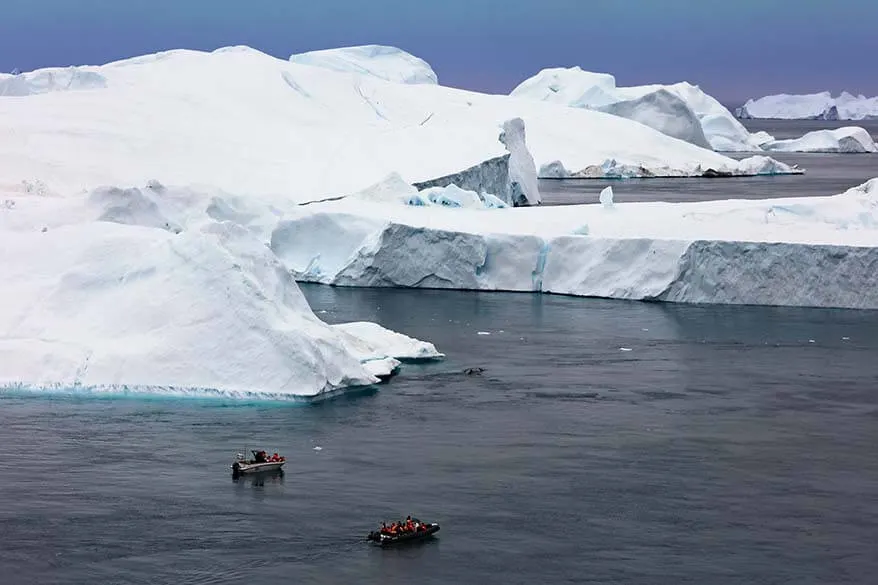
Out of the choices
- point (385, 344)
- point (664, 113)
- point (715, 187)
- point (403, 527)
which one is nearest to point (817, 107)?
point (664, 113)

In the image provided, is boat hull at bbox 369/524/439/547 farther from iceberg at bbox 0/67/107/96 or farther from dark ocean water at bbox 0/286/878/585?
iceberg at bbox 0/67/107/96

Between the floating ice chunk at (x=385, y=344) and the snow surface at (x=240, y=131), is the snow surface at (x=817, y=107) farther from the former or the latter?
the floating ice chunk at (x=385, y=344)

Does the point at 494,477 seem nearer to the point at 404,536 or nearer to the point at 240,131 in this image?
the point at 404,536

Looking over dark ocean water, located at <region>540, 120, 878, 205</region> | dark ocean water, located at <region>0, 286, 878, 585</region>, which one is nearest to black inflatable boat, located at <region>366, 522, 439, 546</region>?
dark ocean water, located at <region>0, 286, 878, 585</region>

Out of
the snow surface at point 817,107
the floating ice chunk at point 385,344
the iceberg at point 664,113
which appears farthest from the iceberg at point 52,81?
the snow surface at point 817,107

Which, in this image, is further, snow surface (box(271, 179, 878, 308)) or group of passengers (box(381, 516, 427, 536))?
snow surface (box(271, 179, 878, 308))

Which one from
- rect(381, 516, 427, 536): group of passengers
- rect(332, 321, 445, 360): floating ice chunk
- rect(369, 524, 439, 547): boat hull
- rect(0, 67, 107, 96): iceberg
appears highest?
rect(0, 67, 107, 96): iceberg
